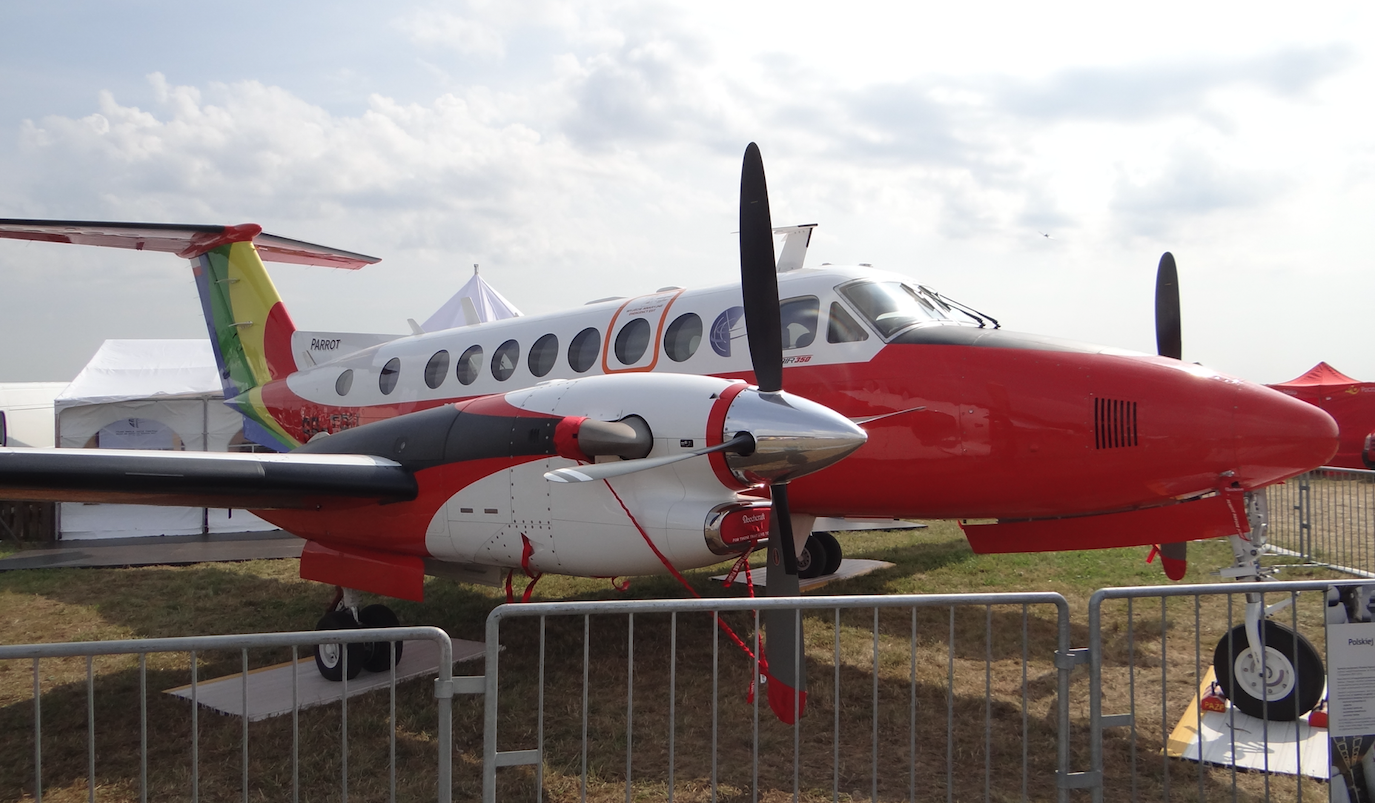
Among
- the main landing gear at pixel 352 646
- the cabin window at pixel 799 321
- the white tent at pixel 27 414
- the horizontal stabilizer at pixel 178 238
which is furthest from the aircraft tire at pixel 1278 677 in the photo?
the white tent at pixel 27 414

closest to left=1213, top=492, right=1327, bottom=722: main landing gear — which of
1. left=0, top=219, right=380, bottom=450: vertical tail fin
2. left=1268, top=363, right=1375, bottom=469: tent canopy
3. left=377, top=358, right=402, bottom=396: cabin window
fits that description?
left=377, top=358, right=402, bottom=396: cabin window

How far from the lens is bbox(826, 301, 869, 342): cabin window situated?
647 cm

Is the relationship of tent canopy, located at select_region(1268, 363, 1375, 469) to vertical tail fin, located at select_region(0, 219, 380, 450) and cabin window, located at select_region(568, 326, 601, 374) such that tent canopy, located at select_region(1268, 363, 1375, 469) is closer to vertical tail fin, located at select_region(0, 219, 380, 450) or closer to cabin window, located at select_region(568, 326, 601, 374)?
cabin window, located at select_region(568, 326, 601, 374)

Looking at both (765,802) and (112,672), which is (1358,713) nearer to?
(765,802)

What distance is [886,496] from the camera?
20.8 feet

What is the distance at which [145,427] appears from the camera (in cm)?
1538

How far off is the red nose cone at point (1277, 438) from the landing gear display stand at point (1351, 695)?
1.63 metres

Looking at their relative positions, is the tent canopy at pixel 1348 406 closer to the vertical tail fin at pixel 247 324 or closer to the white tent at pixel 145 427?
the vertical tail fin at pixel 247 324

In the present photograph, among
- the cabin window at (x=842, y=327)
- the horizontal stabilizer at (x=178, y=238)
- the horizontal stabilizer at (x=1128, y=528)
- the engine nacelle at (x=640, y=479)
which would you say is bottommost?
the horizontal stabilizer at (x=1128, y=528)

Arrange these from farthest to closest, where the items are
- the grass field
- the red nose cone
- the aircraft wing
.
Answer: the aircraft wing
the red nose cone
the grass field

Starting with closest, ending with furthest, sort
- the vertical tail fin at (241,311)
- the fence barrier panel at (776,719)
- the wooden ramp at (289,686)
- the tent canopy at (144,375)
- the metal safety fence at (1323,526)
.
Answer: the fence barrier panel at (776,719) < the wooden ramp at (289,686) < the metal safety fence at (1323,526) < the vertical tail fin at (241,311) < the tent canopy at (144,375)

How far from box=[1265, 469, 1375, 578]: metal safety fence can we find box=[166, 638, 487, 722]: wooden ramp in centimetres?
869

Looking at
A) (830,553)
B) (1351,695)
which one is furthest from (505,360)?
(1351,695)

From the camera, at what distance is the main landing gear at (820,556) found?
10391 millimetres
